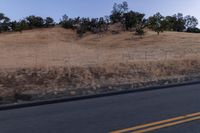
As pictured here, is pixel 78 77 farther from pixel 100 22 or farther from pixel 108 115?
pixel 100 22

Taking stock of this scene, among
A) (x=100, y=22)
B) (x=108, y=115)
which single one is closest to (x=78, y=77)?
(x=108, y=115)

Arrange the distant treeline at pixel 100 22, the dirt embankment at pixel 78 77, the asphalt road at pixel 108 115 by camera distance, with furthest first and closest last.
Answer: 1. the distant treeline at pixel 100 22
2. the dirt embankment at pixel 78 77
3. the asphalt road at pixel 108 115

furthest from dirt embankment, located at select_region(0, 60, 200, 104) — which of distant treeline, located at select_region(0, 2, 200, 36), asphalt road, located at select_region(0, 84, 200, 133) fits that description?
distant treeline, located at select_region(0, 2, 200, 36)

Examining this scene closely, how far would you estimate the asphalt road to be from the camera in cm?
780

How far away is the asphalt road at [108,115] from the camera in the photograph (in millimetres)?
7797

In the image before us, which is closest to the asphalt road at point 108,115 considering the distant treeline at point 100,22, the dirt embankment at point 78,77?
the dirt embankment at point 78,77

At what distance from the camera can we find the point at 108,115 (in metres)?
9.11

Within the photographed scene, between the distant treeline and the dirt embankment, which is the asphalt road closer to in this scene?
the dirt embankment

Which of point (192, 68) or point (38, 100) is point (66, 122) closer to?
point (38, 100)

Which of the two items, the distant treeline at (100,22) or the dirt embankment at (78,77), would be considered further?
the distant treeline at (100,22)

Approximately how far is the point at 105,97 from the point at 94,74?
5.84 m

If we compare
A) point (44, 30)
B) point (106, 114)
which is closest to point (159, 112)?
point (106, 114)

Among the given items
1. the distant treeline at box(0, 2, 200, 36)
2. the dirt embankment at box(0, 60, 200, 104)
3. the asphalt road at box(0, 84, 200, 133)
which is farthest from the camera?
the distant treeline at box(0, 2, 200, 36)

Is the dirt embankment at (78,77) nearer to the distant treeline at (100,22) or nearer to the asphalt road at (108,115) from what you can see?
the asphalt road at (108,115)
